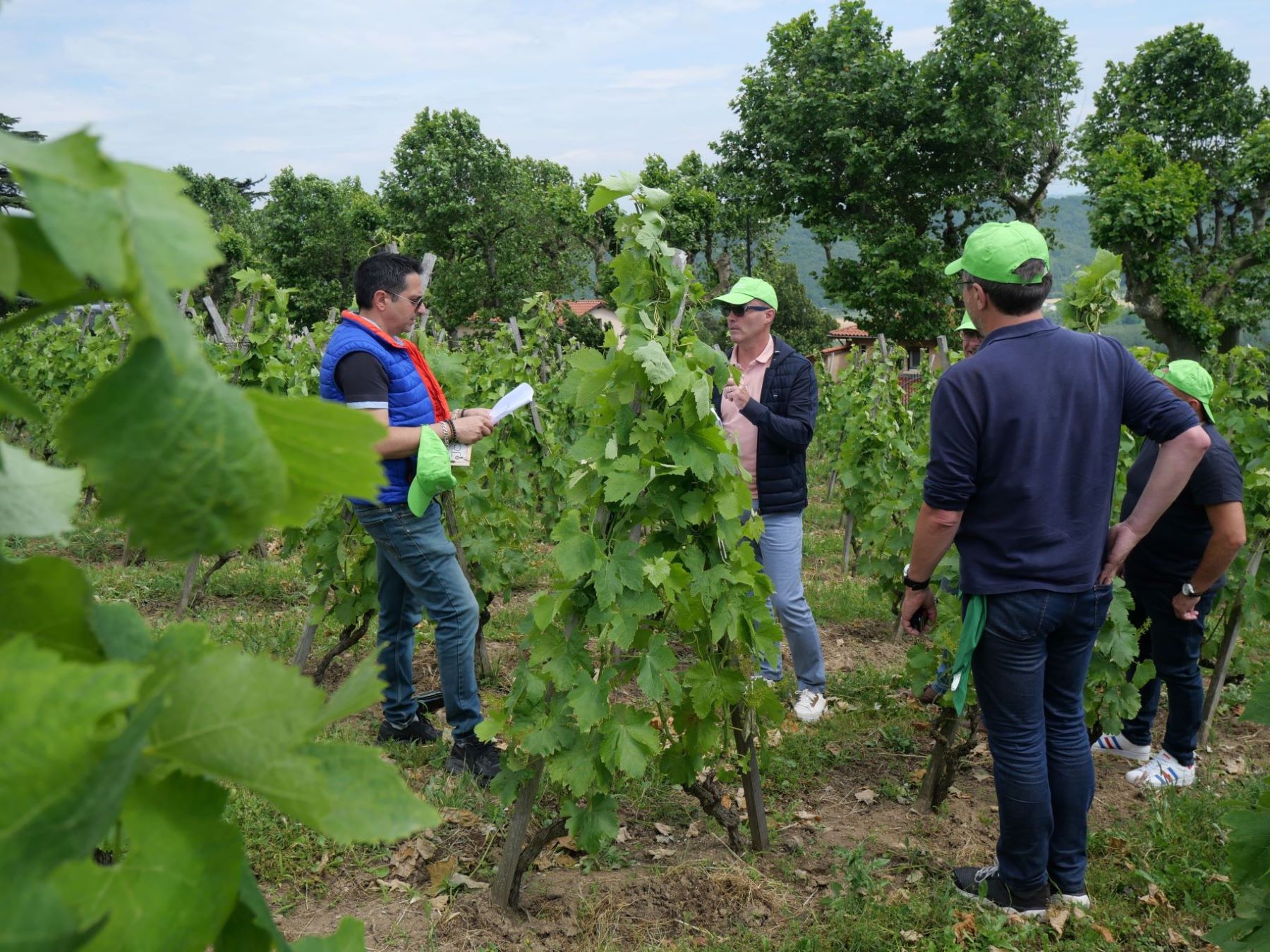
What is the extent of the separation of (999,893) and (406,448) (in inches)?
109

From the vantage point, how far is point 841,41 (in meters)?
31.3

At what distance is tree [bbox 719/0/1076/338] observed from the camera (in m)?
30.2

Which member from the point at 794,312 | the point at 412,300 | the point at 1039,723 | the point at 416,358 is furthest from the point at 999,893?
the point at 794,312

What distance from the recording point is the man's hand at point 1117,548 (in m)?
3.17

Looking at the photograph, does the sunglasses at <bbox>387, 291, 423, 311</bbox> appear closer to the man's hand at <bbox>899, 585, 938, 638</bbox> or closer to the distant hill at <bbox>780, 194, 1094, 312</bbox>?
the man's hand at <bbox>899, 585, 938, 638</bbox>

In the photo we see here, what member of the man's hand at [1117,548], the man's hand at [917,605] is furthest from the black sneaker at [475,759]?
the man's hand at [1117,548]

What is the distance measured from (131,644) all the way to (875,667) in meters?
6.26

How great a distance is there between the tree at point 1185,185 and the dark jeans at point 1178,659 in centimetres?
2639

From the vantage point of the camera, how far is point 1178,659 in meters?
4.65

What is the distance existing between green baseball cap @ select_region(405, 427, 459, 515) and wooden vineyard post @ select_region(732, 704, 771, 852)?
1.53 m

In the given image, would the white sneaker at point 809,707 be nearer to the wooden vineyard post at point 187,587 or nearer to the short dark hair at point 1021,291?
the short dark hair at point 1021,291

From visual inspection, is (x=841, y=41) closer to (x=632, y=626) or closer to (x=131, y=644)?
(x=632, y=626)

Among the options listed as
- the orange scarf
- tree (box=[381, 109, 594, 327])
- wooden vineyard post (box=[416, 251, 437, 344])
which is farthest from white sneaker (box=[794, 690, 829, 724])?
tree (box=[381, 109, 594, 327])

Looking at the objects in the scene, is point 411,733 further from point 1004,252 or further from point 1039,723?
point 1004,252
